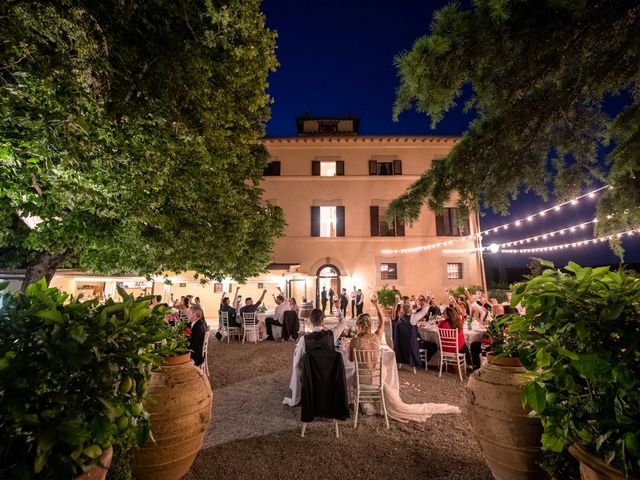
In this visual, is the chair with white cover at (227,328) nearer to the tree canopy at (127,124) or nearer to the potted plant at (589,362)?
the tree canopy at (127,124)

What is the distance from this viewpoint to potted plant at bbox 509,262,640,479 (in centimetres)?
125

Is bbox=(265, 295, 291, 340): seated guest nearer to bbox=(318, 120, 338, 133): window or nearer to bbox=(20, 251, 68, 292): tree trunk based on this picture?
bbox=(20, 251, 68, 292): tree trunk

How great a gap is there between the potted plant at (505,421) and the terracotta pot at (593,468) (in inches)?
23.4

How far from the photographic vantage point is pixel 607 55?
252 cm

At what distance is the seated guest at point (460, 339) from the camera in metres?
5.83

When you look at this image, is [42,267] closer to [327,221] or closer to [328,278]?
[328,278]

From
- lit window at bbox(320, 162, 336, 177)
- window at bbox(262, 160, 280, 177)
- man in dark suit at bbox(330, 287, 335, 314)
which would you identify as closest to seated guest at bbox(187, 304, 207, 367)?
man in dark suit at bbox(330, 287, 335, 314)

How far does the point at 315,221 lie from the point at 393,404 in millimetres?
12872

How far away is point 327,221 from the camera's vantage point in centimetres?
1691

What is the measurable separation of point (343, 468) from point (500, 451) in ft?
4.71

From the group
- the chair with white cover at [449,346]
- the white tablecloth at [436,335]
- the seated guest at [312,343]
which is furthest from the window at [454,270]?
the seated guest at [312,343]

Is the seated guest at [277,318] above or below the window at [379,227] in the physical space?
below

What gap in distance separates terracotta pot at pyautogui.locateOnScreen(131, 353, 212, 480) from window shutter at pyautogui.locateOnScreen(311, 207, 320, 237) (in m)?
13.9

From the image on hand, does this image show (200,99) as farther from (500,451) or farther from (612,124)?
(500,451)
